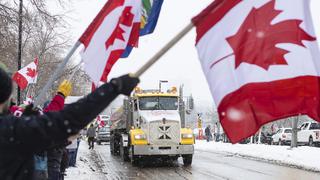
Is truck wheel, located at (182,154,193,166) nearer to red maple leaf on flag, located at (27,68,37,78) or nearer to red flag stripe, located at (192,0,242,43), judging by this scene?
red maple leaf on flag, located at (27,68,37,78)

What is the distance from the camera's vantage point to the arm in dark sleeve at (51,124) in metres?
2.74

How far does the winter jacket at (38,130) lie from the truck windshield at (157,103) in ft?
58.5

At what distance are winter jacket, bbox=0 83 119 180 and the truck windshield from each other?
1784cm

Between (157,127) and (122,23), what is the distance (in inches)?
541

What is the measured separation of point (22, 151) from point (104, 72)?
340cm

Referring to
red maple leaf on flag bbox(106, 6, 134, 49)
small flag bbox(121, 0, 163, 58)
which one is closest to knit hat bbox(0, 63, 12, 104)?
red maple leaf on flag bbox(106, 6, 134, 49)

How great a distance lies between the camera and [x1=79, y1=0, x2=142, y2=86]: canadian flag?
575cm

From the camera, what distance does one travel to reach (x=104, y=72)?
6160mm

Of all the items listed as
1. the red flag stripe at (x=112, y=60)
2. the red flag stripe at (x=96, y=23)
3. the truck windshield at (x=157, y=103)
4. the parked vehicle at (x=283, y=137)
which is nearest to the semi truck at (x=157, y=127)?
the truck windshield at (x=157, y=103)

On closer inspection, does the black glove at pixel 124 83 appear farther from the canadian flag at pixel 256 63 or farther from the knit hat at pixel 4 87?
the canadian flag at pixel 256 63

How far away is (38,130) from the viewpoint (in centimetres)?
273

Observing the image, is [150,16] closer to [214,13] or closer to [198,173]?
[214,13]

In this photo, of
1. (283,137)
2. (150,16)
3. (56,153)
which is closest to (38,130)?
(150,16)

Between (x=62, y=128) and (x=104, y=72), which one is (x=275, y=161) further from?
(x=62, y=128)
